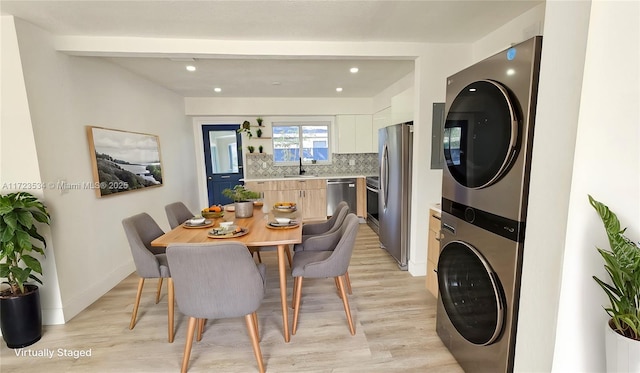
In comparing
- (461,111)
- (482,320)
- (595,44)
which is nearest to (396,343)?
(482,320)

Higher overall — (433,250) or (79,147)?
(79,147)

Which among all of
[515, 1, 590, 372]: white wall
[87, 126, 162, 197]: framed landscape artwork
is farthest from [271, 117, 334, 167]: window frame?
[515, 1, 590, 372]: white wall

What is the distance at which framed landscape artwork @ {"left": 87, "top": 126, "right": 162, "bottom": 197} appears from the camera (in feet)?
8.99

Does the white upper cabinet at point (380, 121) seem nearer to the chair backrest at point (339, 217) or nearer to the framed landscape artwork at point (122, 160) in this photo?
the chair backrest at point (339, 217)

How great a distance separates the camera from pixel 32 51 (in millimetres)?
2070

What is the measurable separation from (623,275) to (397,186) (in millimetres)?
2335

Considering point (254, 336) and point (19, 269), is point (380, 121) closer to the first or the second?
point (254, 336)

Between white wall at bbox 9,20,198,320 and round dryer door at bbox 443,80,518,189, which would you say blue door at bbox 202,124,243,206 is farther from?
round dryer door at bbox 443,80,518,189

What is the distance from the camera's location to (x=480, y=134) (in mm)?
1389

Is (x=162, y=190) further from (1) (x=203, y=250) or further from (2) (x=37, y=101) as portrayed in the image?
(1) (x=203, y=250)

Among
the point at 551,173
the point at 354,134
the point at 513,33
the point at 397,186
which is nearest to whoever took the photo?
the point at 551,173

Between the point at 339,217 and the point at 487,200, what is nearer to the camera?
the point at 487,200

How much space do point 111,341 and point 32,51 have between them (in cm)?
233

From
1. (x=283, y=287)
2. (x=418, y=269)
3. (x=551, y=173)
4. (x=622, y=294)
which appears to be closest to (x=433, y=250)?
(x=418, y=269)
